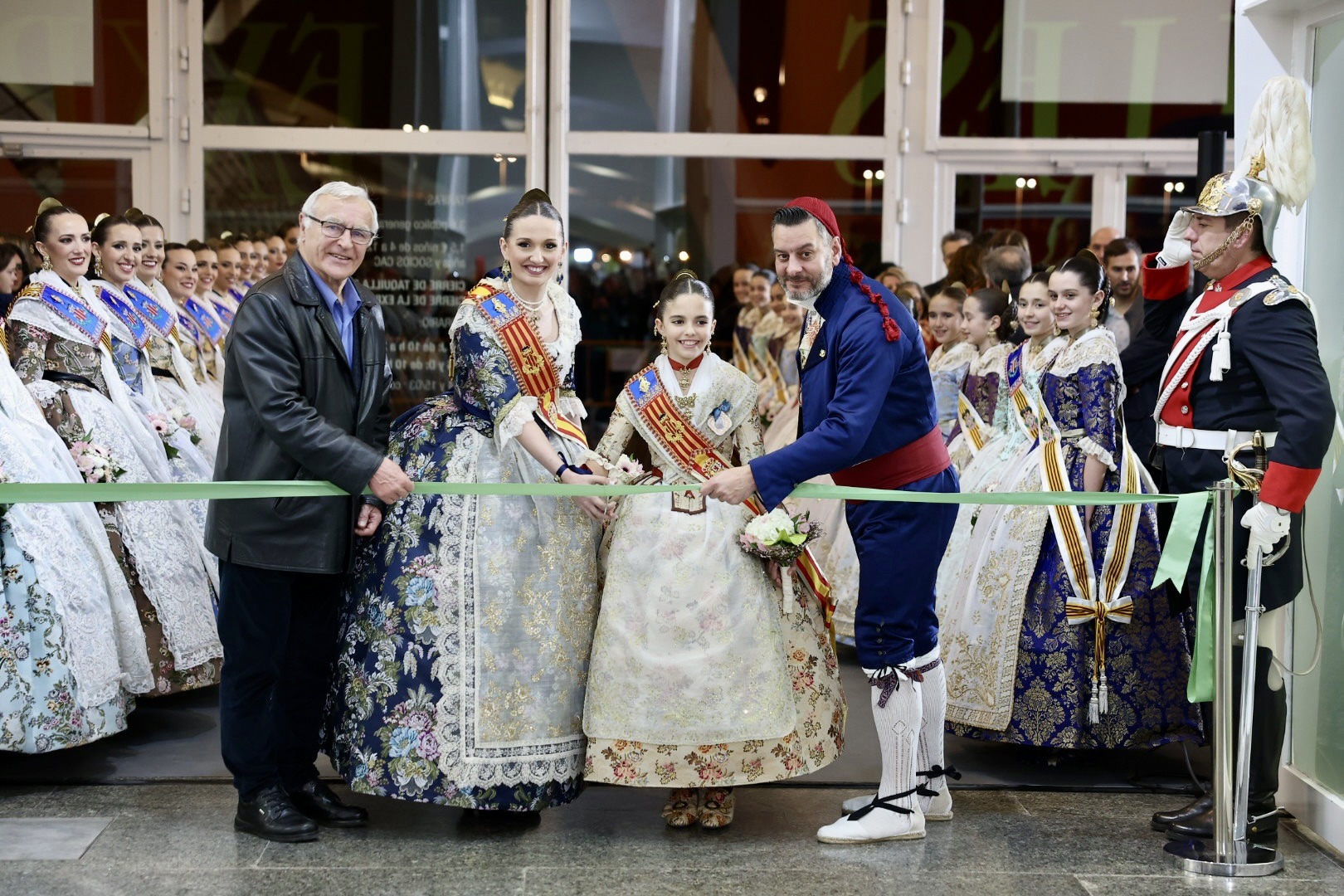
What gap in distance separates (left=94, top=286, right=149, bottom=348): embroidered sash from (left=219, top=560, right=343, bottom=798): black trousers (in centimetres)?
178

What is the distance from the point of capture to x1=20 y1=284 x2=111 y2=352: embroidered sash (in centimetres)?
448

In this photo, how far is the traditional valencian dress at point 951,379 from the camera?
5328mm

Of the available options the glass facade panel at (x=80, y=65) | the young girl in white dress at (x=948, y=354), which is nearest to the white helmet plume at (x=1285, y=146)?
the young girl in white dress at (x=948, y=354)

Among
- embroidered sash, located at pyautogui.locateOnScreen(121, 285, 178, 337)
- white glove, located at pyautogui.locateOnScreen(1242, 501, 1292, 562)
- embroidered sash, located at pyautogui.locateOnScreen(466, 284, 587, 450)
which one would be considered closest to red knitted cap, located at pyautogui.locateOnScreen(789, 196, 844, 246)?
embroidered sash, located at pyautogui.locateOnScreen(466, 284, 587, 450)

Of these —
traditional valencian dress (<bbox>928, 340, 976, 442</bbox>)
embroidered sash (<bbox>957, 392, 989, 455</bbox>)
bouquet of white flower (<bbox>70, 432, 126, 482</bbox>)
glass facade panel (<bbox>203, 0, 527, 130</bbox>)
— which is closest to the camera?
bouquet of white flower (<bbox>70, 432, 126, 482</bbox>)

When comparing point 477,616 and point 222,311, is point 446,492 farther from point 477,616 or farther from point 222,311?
point 222,311

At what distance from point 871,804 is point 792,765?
219mm

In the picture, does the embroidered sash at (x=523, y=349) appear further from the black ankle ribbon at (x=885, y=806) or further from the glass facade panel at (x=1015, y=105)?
the glass facade panel at (x=1015, y=105)

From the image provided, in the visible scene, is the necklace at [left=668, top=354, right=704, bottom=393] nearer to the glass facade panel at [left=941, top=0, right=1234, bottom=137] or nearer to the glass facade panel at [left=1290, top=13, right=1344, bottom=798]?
the glass facade panel at [left=1290, top=13, right=1344, bottom=798]

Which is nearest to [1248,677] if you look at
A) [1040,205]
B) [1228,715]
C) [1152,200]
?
[1228,715]

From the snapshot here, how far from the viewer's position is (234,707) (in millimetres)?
3377

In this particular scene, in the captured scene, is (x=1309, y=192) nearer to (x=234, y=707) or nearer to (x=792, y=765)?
(x=792, y=765)

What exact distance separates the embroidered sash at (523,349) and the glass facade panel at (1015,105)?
6080mm

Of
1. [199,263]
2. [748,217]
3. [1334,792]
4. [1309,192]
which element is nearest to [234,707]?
[1334,792]
